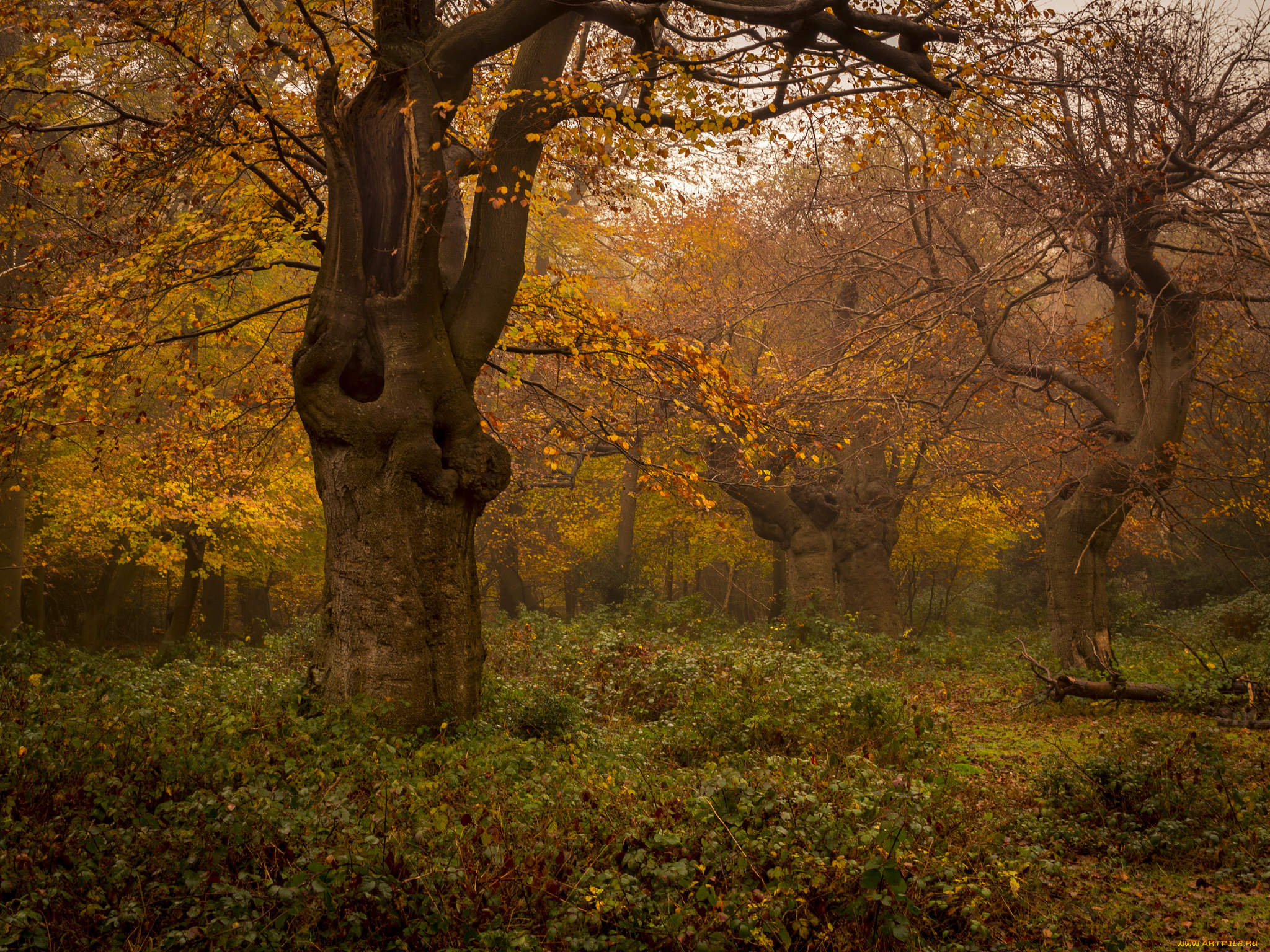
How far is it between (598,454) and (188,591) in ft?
38.6

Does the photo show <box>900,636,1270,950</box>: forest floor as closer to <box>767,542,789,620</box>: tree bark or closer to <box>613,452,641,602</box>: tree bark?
<box>767,542,789,620</box>: tree bark

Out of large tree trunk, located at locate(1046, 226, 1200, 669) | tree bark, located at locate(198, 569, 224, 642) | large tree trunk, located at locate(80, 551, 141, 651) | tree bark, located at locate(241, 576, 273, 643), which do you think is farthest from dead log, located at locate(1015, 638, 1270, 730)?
tree bark, located at locate(241, 576, 273, 643)

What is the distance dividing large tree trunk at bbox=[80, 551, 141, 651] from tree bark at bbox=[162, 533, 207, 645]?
1283mm

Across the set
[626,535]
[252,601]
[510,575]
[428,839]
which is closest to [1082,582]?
[428,839]

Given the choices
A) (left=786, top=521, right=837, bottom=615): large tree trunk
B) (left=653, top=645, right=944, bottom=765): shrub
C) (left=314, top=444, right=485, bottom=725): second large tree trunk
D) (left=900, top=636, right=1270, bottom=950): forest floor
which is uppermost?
(left=786, top=521, right=837, bottom=615): large tree trunk

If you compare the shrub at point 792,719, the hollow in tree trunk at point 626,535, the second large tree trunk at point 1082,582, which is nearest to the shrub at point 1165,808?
the shrub at point 792,719

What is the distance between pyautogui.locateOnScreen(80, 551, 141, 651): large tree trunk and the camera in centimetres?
2072

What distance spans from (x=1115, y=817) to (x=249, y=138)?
9287mm

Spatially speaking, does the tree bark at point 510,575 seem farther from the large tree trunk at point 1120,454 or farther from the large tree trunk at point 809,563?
the large tree trunk at point 1120,454

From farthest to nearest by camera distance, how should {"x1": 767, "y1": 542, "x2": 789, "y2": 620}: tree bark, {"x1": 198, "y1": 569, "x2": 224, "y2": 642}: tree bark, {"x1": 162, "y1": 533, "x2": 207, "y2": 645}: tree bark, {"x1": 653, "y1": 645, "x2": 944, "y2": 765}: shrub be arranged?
1. {"x1": 198, "y1": 569, "x2": 224, "y2": 642}: tree bark
2. {"x1": 767, "y1": 542, "x2": 789, "y2": 620}: tree bark
3. {"x1": 162, "y1": 533, "x2": 207, "y2": 645}: tree bark
4. {"x1": 653, "y1": 645, "x2": 944, "y2": 765}: shrub

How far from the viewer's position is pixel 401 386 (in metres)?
7.12

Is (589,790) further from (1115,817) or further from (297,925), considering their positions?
(1115,817)

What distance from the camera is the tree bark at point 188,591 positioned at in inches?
786

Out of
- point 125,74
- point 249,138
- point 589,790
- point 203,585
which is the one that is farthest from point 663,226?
point 589,790
